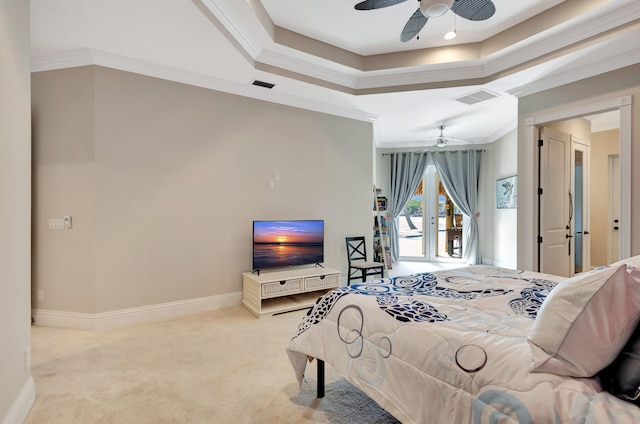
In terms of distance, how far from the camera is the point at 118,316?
328cm

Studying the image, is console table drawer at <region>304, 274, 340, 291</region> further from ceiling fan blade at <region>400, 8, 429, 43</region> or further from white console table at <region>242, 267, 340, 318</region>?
ceiling fan blade at <region>400, 8, 429, 43</region>

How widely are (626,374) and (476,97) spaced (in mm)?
4080

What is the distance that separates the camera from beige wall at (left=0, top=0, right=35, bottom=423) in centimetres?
160

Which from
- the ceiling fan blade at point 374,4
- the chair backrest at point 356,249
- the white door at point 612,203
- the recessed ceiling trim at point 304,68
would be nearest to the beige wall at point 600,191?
the white door at point 612,203

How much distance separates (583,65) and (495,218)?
12.4 ft

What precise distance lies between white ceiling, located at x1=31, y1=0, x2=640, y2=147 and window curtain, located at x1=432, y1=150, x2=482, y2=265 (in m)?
2.47

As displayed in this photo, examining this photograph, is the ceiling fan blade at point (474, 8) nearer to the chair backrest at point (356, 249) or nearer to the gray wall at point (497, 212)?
the chair backrest at point (356, 249)

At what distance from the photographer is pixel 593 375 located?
1.01 metres

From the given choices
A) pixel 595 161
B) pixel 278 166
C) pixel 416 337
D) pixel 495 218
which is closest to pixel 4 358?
pixel 416 337

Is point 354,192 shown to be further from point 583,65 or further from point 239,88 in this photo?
point 583,65

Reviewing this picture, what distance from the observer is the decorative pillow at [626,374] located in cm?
93

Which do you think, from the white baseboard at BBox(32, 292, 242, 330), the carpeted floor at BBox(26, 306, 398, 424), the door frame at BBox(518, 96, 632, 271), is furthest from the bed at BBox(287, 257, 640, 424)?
the door frame at BBox(518, 96, 632, 271)

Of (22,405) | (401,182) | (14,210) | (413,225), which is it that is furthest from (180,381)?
(413,225)

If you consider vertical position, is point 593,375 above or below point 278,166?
below
